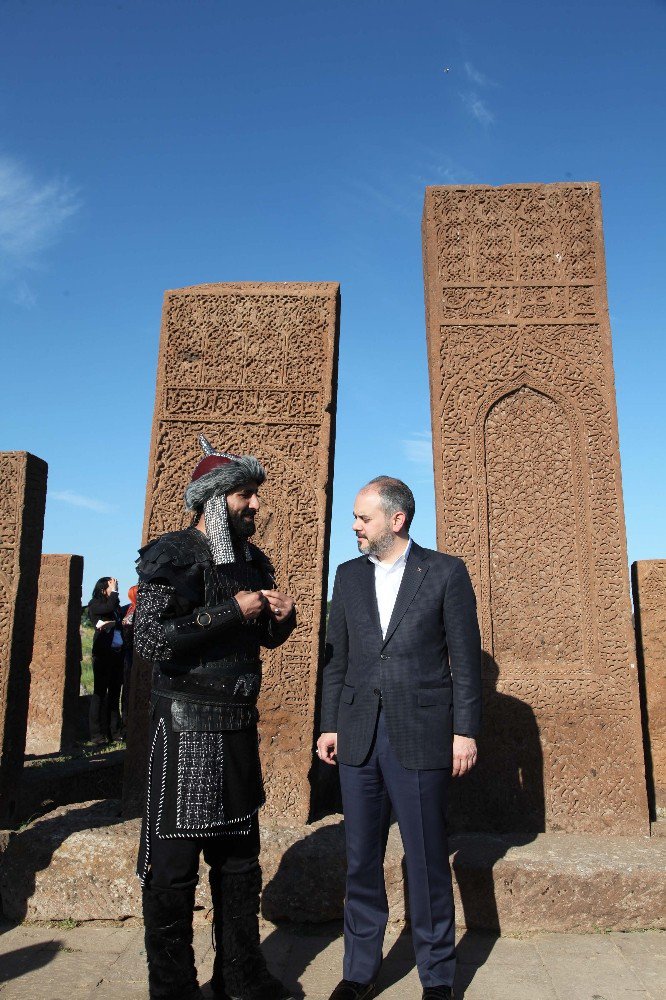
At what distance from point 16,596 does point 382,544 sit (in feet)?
8.43

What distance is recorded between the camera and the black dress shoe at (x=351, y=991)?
2.82 m

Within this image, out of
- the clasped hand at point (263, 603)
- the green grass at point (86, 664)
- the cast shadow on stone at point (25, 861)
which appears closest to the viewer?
the clasped hand at point (263, 603)

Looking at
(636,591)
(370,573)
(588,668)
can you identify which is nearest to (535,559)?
(588,668)

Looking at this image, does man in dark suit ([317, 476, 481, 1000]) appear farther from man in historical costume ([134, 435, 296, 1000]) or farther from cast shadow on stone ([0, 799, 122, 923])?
cast shadow on stone ([0, 799, 122, 923])

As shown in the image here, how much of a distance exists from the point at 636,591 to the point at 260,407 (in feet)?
8.45

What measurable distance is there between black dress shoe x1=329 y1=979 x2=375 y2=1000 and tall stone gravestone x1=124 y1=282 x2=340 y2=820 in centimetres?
129

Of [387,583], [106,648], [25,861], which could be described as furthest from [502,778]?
[106,648]

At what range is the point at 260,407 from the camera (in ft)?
14.7

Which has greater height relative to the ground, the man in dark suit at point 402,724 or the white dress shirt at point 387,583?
the white dress shirt at point 387,583

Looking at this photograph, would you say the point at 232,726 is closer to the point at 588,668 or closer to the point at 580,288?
the point at 588,668

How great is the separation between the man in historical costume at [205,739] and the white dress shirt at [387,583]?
38 centimetres

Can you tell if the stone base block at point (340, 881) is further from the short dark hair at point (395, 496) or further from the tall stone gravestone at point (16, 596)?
the short dark hair at point (395, 496)

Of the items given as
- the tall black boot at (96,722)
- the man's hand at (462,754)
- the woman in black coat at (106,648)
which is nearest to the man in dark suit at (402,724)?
the man's hand at (462,754)

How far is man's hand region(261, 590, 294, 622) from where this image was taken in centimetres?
282
